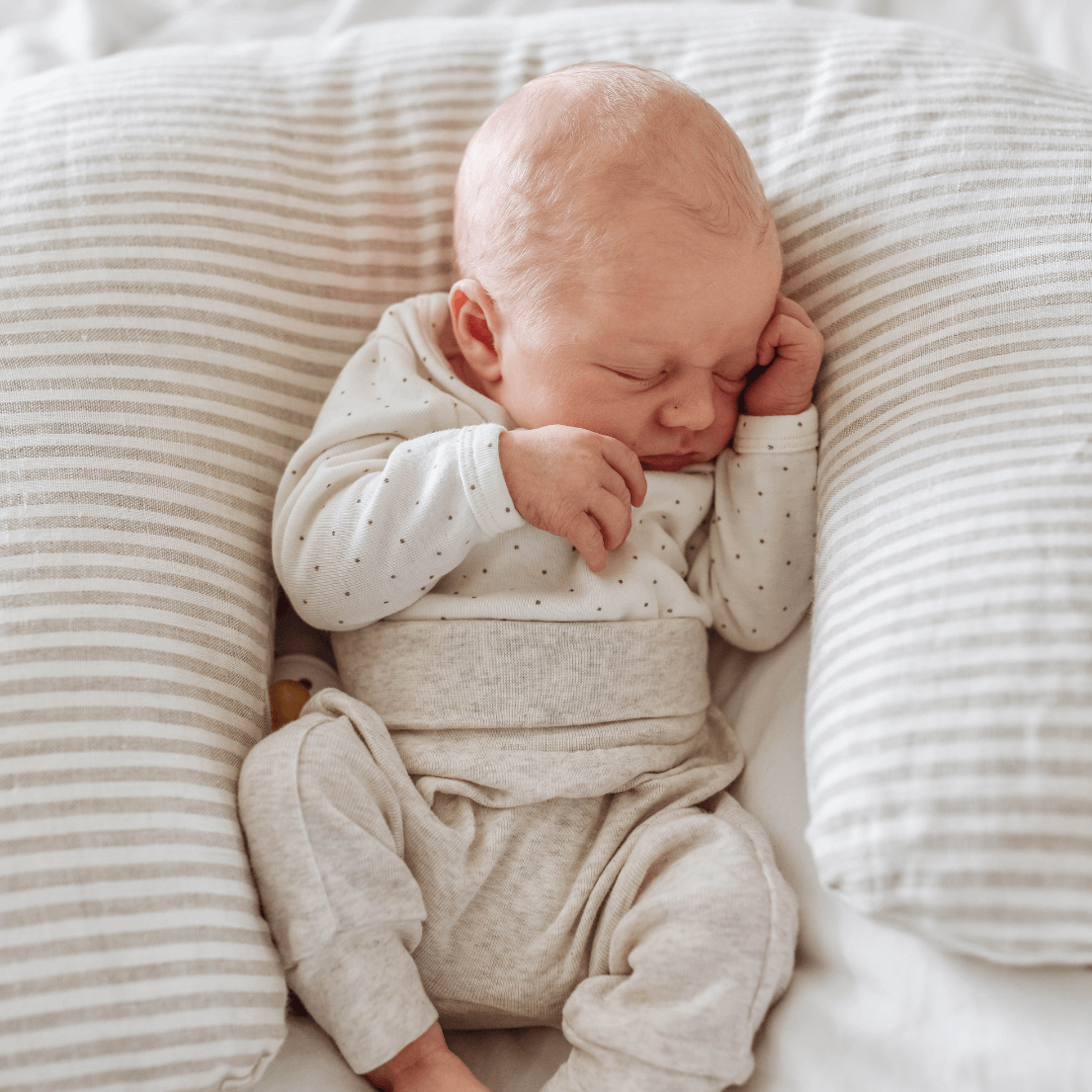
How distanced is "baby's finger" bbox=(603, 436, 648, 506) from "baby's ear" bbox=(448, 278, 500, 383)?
0.17 m

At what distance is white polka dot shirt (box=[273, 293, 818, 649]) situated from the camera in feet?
2.93

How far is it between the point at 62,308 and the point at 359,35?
20.1 inches

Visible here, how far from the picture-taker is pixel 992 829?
655mm

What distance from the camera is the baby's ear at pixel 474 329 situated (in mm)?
989

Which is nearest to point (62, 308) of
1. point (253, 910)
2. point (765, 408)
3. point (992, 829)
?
point (253, 910)

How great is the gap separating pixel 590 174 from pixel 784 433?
0.98ft

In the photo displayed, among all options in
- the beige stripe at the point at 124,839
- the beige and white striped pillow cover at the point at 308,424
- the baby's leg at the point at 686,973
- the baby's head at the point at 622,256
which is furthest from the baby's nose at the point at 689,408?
the beige stripe at the point at 124,839

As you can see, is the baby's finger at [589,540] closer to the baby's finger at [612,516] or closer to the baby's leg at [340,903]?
the baby's finger at [612,516]

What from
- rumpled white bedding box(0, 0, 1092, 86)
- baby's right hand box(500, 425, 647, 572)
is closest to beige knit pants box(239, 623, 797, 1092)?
baby's right hand box(500, 425, 647, 572)

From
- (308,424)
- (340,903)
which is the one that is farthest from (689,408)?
(340,903)

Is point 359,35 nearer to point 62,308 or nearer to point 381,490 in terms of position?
point 62,308

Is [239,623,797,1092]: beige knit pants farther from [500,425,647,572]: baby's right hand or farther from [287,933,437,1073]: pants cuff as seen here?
[500,425,647,572]: baby's right hand

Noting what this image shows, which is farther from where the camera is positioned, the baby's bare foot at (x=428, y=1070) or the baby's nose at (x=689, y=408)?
the baby's nose at (x=689, y=408)

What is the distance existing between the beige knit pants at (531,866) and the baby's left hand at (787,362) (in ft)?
0.76
